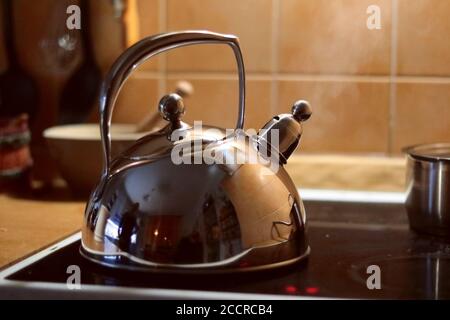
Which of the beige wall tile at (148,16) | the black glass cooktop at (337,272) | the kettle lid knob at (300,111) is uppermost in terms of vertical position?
the beige wall tile at (148,16)

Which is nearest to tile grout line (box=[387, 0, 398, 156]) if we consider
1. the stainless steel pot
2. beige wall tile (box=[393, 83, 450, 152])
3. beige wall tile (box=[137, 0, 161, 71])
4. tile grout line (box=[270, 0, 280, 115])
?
beige wall tile (box=[393, 83, 450, 152])

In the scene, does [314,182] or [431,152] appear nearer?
[431,152]

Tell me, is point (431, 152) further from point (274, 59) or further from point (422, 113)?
point (274, 59)

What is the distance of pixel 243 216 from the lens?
2.44 ft

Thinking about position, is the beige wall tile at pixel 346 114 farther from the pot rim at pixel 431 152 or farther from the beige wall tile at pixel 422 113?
the pot rim at pixel 431 152

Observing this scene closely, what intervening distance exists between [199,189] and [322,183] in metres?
0.54

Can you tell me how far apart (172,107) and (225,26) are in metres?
0.53

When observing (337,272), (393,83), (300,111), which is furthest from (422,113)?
(337,272)

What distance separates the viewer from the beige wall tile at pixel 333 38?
125 cm

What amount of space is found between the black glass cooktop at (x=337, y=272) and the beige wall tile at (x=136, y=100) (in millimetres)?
497

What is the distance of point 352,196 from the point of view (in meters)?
1.19

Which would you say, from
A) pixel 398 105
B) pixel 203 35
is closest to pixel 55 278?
pixel 203 35

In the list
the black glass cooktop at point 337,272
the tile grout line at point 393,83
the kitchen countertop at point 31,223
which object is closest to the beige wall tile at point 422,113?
the tile grout line at point 393,83

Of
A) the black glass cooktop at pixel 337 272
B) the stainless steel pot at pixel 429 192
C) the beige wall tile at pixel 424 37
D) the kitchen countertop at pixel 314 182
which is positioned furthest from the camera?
the beige wall tile at pixel 424 37
